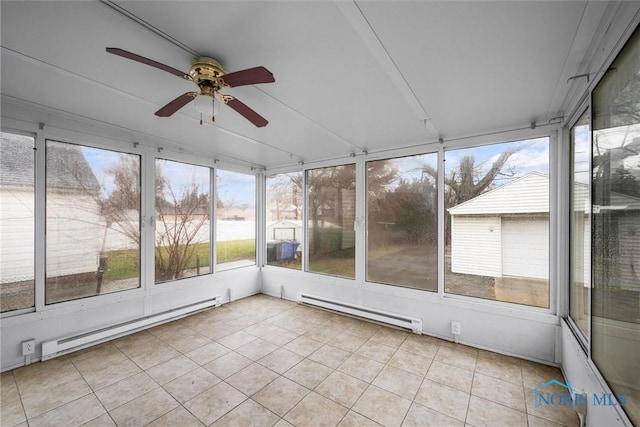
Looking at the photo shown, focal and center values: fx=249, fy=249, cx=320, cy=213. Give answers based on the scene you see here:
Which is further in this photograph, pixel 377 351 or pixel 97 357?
pixel 377 351

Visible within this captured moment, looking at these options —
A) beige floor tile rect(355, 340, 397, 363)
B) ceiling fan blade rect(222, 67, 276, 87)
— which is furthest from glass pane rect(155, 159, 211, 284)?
beige floor tile rect(355, 340, 397, 363)

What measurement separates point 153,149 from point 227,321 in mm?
2603

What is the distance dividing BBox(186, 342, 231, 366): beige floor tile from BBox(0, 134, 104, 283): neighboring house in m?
1.59

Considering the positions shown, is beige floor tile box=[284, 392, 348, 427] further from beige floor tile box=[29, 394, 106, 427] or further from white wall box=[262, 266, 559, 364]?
white wall box=[262, 266, 559, 364]

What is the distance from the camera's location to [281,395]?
2092 millimetres

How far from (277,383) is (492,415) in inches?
68.0

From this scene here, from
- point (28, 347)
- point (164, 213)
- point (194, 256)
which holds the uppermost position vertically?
point (164, 213)

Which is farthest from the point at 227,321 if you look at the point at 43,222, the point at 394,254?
the point at 394,254

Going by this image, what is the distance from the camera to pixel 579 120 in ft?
6.93

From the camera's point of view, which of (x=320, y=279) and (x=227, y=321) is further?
(x=320, y=279)

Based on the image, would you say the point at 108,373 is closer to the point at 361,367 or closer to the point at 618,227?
the point at 361,367

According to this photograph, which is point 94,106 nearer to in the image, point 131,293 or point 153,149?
point 153,149

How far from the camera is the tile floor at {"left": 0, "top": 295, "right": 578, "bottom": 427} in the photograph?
1859 millimetres

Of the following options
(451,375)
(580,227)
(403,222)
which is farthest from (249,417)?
(580,227)
